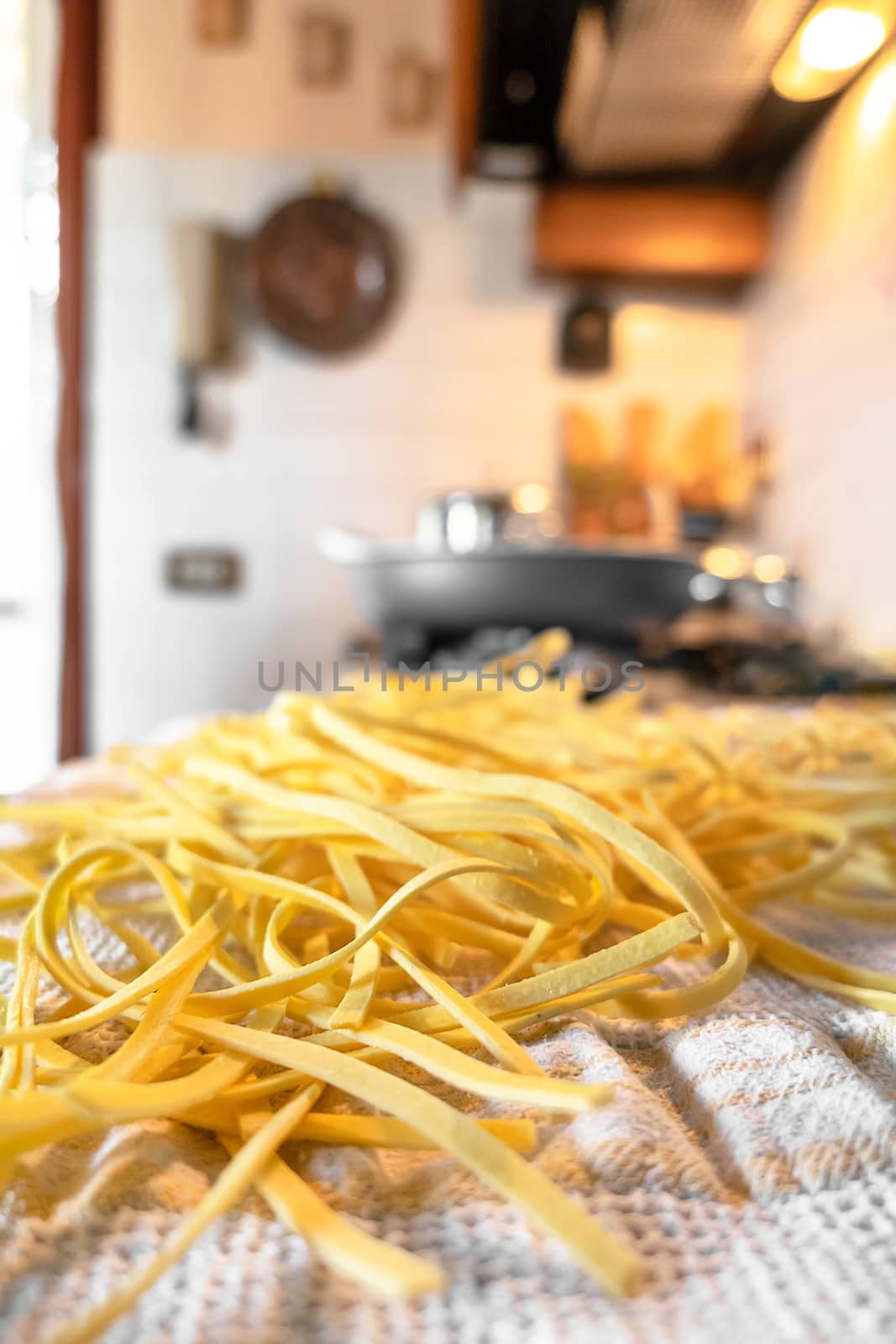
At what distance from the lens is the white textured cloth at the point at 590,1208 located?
6.9 inches

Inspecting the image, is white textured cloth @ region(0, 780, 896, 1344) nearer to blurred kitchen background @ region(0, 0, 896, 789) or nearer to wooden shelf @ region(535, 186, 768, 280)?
blurred kitchen background @ region(0, 0, 896, 789)

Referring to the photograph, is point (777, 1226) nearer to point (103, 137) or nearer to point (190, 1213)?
point (190, 1213)

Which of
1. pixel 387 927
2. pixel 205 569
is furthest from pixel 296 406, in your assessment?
pixel 387 927

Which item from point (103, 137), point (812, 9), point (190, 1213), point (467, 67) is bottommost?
point (190, 1213)

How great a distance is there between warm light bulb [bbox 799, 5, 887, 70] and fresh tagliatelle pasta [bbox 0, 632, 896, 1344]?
1.03 metres

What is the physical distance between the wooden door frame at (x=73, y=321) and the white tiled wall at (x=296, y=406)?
0.04 meters

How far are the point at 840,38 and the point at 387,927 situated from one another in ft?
4.38

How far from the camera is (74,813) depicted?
47 centimetres

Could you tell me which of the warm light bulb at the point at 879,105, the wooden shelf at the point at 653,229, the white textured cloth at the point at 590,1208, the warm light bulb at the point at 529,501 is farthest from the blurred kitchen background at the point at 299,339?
the white textured cloth at the point at 590,1208

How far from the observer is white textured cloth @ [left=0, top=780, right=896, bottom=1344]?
17cm

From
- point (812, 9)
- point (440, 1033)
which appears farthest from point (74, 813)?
point (812, 9)

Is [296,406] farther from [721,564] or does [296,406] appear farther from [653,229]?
[721,564]

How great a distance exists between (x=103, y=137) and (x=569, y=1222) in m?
2.55

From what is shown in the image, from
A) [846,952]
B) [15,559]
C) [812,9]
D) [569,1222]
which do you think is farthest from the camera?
[15,559]
